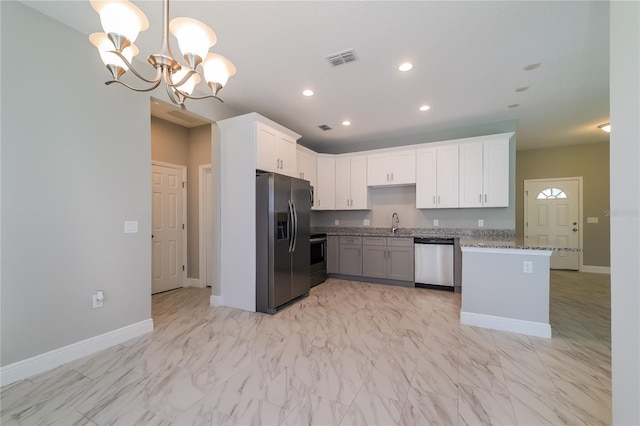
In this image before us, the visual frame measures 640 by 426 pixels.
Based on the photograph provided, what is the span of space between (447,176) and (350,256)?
2.28 metres

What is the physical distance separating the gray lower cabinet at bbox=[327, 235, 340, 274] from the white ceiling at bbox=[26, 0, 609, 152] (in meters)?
2.27

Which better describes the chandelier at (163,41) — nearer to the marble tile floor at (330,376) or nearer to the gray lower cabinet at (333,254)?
the marble tile floor at (330,376)

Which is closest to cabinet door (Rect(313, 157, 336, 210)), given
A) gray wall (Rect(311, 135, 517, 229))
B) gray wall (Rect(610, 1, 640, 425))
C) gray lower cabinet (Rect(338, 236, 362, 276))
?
gray wall (Rect(311, 135, 517, 229))

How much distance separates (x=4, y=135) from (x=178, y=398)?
2.34 m

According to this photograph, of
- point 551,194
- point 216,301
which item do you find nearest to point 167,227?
point 216,301

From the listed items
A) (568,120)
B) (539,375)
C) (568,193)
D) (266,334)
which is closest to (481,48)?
(539,375)

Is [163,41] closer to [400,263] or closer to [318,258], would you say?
[318,258]

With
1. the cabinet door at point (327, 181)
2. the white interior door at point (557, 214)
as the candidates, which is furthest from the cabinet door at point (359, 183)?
the white interior door at point (557, 214)

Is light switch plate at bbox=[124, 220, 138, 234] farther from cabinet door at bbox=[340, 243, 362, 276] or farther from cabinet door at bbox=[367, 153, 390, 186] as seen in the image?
cabinet door at bbox=[367, 153, 390, 186]

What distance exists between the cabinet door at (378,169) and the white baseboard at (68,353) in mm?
4170

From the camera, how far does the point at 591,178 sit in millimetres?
5879

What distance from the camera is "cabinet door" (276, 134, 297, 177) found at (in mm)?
3930

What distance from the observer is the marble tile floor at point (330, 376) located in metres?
1.71

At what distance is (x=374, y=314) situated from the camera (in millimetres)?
3406
